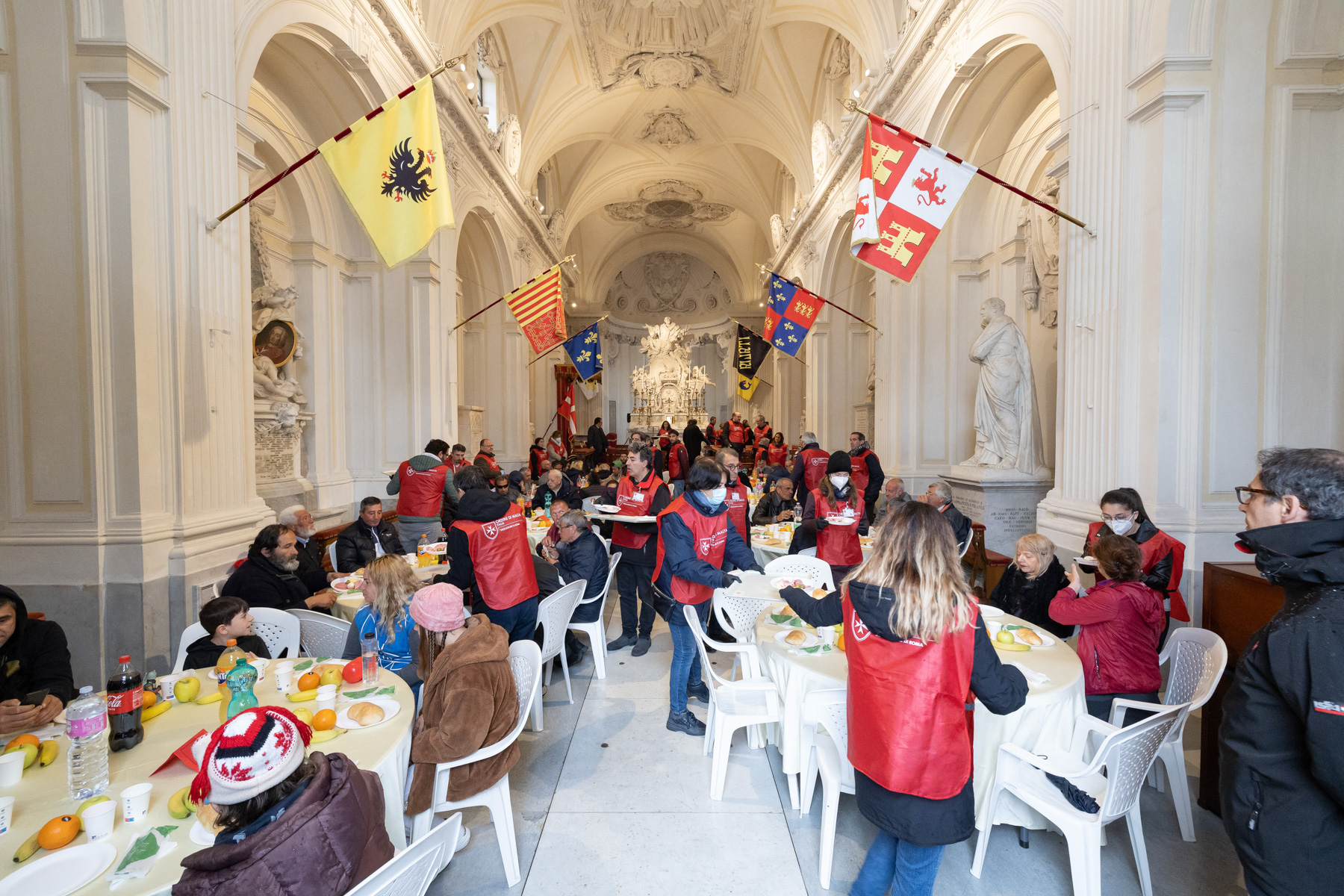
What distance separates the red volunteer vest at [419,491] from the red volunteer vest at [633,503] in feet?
6.97

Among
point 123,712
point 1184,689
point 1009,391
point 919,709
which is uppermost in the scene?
point 1009,391

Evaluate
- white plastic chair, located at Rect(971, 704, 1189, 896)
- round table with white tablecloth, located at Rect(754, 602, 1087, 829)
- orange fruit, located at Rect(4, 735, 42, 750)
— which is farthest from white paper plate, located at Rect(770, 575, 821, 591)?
orange fruit, located at Rect(4, 735, 42, 750)

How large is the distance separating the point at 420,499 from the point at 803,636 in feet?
15.5

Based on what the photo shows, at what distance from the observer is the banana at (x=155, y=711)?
2496 millimetres

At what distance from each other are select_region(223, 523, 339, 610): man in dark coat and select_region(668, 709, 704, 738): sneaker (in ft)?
7.97

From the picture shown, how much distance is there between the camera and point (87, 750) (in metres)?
1.97

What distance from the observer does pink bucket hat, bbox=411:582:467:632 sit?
2596mm

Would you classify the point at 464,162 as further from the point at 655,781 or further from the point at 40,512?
the point at 655,781

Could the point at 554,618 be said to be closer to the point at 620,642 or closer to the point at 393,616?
the point at 393,616

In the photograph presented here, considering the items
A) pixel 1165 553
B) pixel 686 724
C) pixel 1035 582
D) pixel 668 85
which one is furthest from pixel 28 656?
pixel 668 85

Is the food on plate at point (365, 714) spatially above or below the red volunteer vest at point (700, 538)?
below

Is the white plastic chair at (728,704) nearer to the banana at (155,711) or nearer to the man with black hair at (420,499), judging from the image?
the banana at (155,711)

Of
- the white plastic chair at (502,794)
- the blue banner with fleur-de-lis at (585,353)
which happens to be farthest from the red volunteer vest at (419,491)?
the blue banner with fleur-de-lis at (585,353)

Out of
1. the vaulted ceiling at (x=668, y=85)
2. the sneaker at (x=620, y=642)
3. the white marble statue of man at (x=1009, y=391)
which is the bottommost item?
the sneaker at (x=620, y=642)
